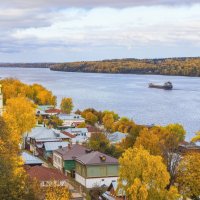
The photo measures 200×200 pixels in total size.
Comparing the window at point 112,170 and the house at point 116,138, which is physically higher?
the window at point 112,170

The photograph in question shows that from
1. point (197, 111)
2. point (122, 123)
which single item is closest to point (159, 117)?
point (197, 111)

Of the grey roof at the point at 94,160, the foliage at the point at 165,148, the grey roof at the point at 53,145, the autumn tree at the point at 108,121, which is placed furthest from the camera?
the autumn tree at the point at 108,121

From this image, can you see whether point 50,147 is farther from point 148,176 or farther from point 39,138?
point 148,176

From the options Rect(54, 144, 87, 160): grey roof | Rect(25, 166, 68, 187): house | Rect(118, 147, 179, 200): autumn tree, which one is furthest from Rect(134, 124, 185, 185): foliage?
Rect(25, 166, 68, 187): house

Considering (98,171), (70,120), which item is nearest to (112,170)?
(98,171)

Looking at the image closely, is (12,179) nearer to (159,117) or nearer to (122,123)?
(122,123)

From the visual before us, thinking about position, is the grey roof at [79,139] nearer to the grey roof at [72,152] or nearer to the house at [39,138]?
the house at [39,138]

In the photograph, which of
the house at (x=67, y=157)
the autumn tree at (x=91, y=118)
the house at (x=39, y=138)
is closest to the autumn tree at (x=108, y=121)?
the autumn tree at (x=91, y=118)
